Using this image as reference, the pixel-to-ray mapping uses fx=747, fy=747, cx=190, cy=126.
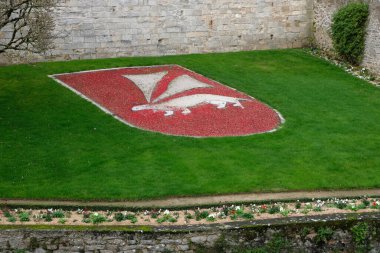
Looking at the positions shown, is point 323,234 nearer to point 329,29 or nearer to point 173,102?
point 173,102

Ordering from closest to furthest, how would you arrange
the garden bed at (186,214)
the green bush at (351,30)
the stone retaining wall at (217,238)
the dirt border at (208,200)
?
the stone retaining wall at (217,238) < the garden bed at (186,214) < the dirt border at (208,200) < the green bush at (351,30)

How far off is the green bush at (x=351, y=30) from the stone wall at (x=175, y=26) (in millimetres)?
2984

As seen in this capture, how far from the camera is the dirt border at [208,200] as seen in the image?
54.2 ft

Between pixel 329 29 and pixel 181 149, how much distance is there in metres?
13.3

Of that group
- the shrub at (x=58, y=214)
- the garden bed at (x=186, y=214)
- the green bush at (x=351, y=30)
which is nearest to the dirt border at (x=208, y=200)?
the garden bed at (x=186, y=214)

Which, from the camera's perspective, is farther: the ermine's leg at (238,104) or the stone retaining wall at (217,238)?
the ermine's leg at (238,104)

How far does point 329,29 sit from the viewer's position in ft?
102

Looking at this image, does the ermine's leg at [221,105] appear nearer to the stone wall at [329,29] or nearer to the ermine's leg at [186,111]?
the ermine's leg at [186,111]

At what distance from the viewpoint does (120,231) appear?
1396cm

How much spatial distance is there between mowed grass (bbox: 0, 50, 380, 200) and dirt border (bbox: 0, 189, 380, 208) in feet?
0.60

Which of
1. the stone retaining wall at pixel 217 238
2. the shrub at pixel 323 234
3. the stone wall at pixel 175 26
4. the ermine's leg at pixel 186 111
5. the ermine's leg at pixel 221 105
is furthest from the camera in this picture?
the stone wall at pixel 175 26

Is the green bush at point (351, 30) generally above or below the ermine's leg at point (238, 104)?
above

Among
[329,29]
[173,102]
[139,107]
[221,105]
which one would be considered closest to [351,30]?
[329,29]

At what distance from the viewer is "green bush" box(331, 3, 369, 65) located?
28594 mm
